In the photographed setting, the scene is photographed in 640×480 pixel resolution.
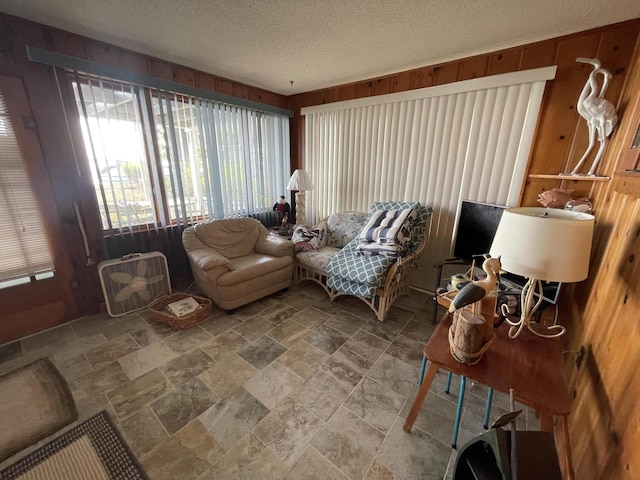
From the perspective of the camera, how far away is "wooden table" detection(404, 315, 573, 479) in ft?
3.13

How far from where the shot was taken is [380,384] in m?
1.71

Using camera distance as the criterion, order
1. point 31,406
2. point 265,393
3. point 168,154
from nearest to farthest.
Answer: point 31,406, point 265,393, point 168,154

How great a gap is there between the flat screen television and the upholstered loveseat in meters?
0.37

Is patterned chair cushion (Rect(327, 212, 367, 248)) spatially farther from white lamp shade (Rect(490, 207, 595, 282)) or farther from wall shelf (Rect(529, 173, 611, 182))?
white lamp shade (Rect(490, 207, 595, 282))

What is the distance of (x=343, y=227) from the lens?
314 centimetres

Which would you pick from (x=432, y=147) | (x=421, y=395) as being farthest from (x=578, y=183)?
(x=421, y=395)

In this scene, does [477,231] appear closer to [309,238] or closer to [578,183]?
[578,183]

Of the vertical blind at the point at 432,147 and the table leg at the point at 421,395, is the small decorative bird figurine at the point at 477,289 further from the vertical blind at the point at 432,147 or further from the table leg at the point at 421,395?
the vertical blind at the point at 432,147

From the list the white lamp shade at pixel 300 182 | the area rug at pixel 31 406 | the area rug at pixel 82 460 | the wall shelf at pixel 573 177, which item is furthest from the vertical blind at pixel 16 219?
the wall shelf at pixel 573 177

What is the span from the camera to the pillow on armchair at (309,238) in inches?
116

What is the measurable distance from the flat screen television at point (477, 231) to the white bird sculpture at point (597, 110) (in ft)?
2.11

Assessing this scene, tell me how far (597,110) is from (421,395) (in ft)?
6.90

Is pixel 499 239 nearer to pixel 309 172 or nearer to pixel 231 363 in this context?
pixel 231 363

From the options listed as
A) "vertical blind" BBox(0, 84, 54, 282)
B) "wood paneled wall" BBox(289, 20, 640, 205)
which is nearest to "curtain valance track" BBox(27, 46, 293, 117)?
"vertical blind" BBox(0, 84, 54, 282)
